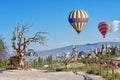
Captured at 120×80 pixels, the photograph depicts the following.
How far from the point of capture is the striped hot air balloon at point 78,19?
199 feet

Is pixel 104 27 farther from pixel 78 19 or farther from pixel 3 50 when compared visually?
pixel 3 50

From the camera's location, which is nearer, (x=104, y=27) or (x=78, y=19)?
(x=78, y=19)

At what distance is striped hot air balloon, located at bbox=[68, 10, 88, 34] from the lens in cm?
6059

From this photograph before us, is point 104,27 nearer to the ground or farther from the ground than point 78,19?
nearer to the ground

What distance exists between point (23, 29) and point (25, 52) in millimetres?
2767

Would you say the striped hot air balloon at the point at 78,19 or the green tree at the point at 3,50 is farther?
the green tree at the point at 3,50

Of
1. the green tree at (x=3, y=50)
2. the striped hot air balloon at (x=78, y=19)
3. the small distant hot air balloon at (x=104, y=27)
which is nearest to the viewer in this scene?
the striped hot air balloon at (x=78, y=19)

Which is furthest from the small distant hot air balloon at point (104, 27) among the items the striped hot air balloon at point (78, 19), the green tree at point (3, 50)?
the green tree at point (3, 50)

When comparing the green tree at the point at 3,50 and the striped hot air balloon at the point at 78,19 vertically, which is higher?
the striped hot air balloon at the point at 78,19

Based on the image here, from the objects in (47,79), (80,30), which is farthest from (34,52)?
(80,30)

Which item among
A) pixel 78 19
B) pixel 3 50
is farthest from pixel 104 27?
pixel 3 50

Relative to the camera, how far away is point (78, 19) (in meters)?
60.7

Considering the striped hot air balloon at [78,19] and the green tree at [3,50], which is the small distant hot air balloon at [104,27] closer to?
the striped hot air balloon at [78,19]

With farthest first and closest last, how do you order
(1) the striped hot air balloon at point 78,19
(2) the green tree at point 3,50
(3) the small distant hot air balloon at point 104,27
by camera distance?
1. (2) the green tree at point 3,50
2. (3) the small distant hot air balloon at point 104,27
3. (1) the striped hot air balloon at point 78,19
